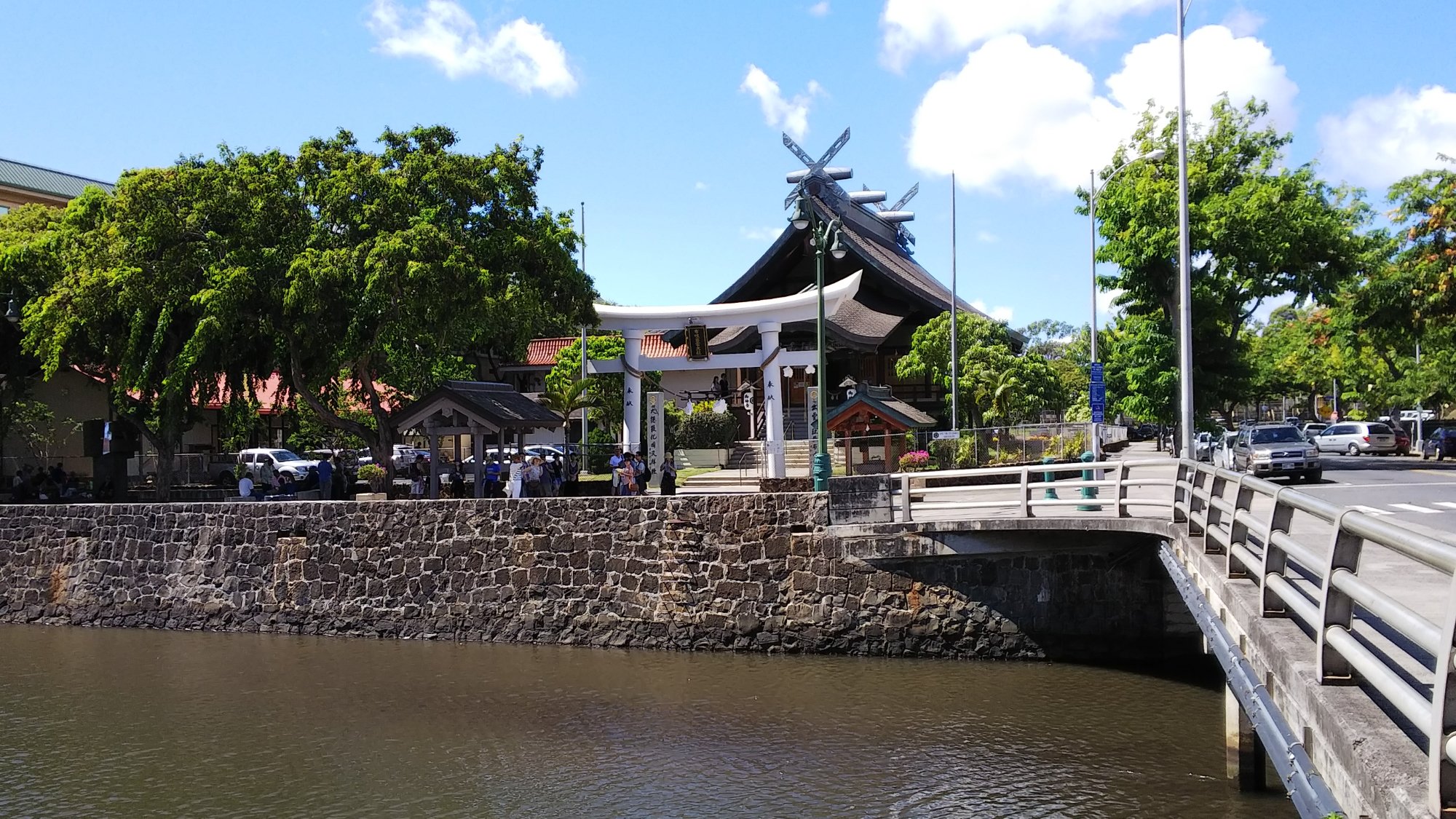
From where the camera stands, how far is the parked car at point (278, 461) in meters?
36.9

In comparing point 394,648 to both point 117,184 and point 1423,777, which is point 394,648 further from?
point 1423,777

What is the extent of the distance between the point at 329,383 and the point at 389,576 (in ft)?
31.4

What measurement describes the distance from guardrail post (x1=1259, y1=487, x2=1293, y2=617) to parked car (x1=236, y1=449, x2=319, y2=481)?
107 feet

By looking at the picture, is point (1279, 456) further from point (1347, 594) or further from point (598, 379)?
point (1347, 594)

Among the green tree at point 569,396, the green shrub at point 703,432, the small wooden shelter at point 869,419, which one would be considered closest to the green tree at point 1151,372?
the small wooden shelter at point 869,419

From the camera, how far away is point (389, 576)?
19.8 meters

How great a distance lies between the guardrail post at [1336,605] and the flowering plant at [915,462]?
22575 millimetres

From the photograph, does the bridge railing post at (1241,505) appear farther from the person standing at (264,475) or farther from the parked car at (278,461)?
the parked car at (278,461)

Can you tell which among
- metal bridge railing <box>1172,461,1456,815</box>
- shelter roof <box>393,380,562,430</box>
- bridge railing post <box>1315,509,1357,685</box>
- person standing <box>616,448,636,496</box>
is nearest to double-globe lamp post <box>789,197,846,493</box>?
person standing <box>616,448,636,496</box>

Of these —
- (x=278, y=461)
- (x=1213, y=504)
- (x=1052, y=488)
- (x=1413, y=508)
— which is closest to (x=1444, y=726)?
(x=1213, y=504)

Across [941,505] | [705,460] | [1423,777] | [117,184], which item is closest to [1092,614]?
[941,505]

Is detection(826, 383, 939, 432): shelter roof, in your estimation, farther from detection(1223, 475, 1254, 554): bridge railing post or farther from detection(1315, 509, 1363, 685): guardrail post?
detection(1315, 509, 1363, 685): guardrail post

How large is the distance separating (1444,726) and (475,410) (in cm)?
2024

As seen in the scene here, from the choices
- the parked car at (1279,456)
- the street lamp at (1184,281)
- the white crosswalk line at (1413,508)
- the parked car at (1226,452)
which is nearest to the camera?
the white crosswalk line at (1413,508)
